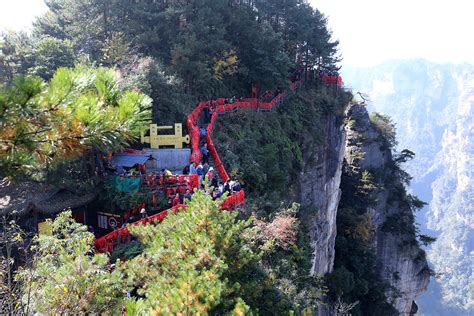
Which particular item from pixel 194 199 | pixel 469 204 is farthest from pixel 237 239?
pixel 469 204

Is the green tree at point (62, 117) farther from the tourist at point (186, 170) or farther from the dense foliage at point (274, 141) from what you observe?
the dense foliage at point (274, 141)

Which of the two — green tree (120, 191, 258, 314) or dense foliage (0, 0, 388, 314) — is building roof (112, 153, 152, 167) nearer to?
dense foliage (0, 0, 388, 314)

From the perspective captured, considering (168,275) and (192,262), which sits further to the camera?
(168,275)

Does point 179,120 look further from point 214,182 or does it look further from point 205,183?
point 205,183

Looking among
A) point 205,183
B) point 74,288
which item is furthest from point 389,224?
point 74,288

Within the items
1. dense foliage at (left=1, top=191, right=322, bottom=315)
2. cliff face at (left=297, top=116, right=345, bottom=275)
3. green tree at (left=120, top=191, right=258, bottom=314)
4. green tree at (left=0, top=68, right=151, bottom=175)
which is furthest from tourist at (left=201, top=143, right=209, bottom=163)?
green tree at (left=0, top=68, right=151, bottom=175)

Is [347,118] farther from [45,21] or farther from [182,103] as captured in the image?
[45,21]
